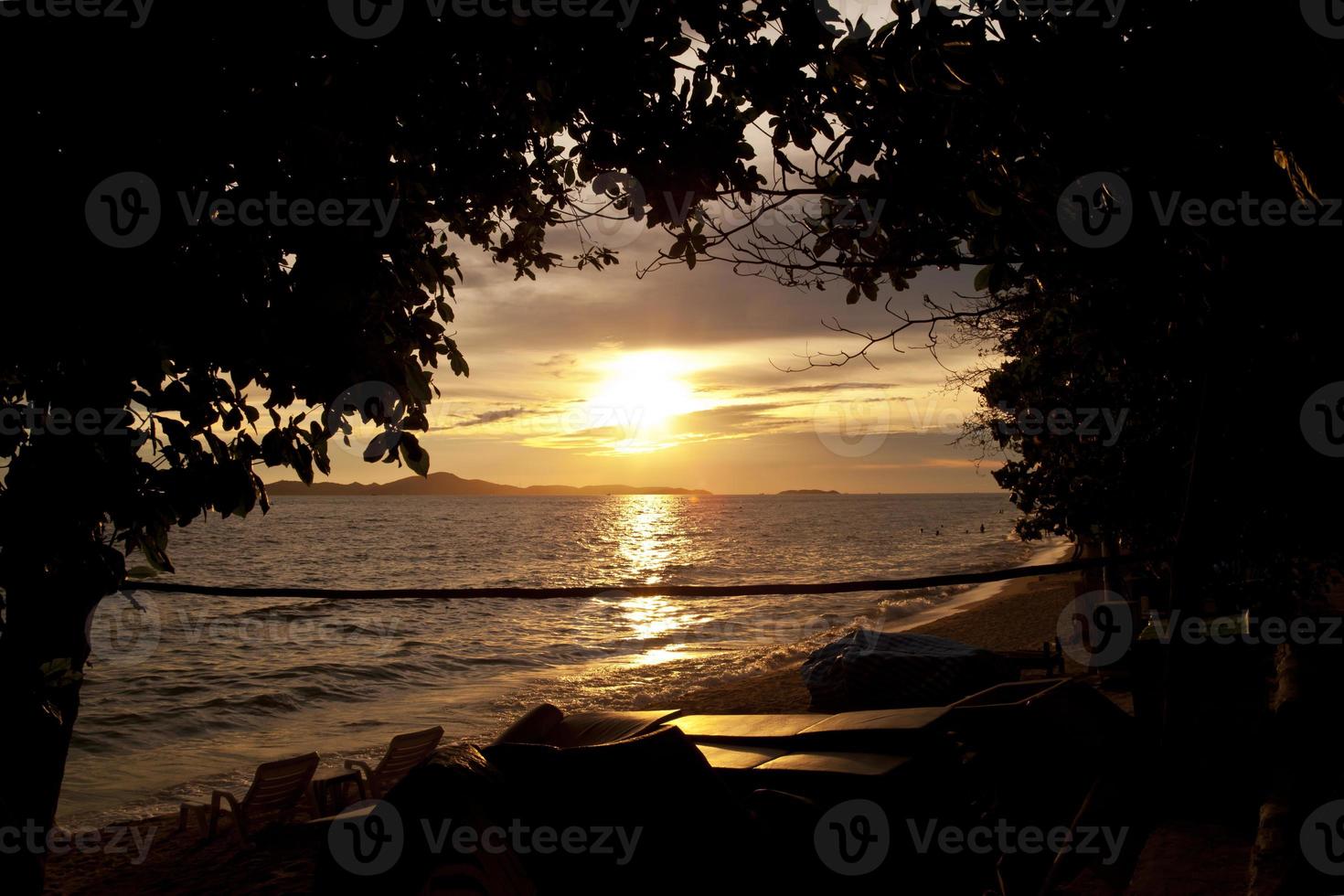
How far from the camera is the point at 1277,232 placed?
3.38 metres

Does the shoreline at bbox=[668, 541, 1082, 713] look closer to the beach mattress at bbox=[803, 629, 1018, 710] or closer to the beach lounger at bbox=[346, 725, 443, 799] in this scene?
the beach mattress at bbox=[803, 629, 1018, 710]

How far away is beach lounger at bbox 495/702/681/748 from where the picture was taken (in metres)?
4.26

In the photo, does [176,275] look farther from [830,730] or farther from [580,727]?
[830,730]

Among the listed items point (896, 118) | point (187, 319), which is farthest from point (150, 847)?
point (896, 118)

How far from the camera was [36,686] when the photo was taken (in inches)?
135

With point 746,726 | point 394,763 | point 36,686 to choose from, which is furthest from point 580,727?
point 394,763

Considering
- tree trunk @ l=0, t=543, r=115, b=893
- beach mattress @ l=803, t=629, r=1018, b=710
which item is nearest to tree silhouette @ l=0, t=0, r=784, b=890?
tree trunk @ l=0, t=543, r=115, b=893

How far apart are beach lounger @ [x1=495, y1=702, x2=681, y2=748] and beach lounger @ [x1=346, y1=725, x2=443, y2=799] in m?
7.96

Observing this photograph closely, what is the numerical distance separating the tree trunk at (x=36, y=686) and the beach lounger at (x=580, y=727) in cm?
186

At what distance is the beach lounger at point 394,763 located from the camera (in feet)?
38.8

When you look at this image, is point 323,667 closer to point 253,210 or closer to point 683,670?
point 683,670

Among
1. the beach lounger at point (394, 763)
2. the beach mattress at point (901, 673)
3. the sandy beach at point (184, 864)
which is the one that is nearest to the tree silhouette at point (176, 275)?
the sandy beach at point (184, 864)

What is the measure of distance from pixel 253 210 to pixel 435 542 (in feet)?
341

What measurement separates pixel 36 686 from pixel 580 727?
2.38 meters
